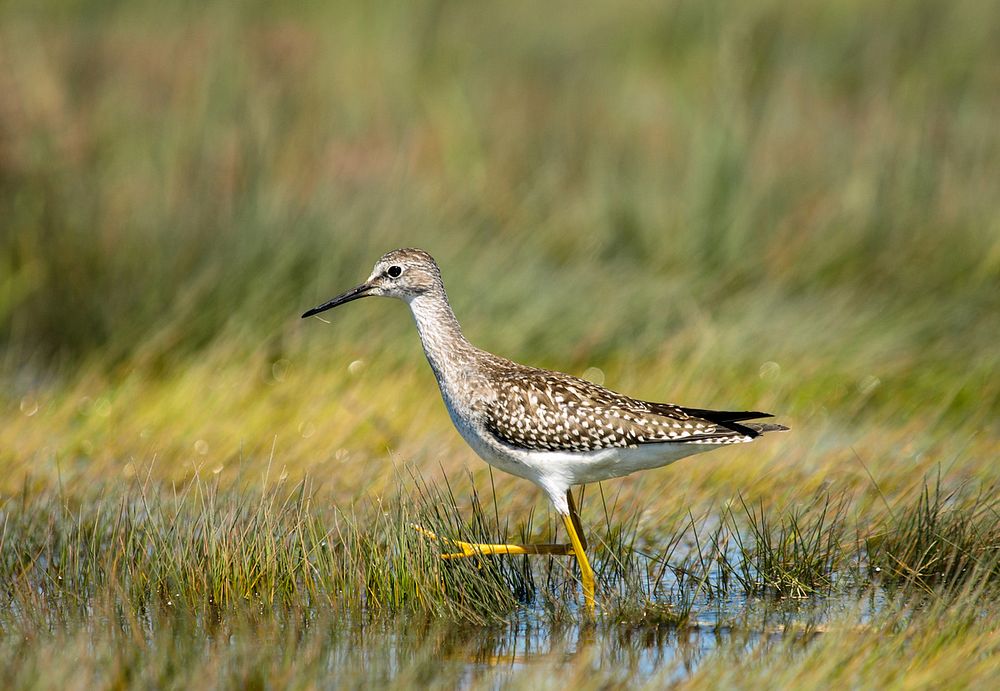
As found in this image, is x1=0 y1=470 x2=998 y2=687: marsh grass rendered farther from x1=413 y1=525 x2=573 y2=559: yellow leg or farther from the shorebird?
the shorebird

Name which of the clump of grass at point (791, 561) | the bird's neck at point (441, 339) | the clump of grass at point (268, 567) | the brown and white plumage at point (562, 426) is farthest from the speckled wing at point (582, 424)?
the clump of grass at point (268, 567)

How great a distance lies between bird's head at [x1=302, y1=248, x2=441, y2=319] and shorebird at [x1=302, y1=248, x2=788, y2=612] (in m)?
0.42

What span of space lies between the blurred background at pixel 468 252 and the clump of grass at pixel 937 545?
4.08ft

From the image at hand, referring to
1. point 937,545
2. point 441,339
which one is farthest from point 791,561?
point 441,339

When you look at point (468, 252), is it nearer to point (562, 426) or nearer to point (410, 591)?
point (562, 426)

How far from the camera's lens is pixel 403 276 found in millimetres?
7883

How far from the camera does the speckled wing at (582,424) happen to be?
288 inches

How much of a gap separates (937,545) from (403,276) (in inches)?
121

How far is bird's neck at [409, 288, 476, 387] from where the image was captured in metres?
7.70

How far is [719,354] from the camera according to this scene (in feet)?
34.6

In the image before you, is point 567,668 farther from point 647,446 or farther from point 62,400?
point 62,400

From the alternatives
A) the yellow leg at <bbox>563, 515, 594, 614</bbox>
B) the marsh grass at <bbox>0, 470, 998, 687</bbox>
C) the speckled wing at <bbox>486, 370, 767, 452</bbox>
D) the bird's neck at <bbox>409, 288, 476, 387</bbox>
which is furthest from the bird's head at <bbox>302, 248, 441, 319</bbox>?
the yellow leg at <bbox>563, 515, 594, 614</bbox>

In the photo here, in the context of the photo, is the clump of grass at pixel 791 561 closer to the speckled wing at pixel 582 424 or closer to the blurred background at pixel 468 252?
the speckled wing at pixel 582 424

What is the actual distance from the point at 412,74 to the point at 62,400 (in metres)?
6.95
